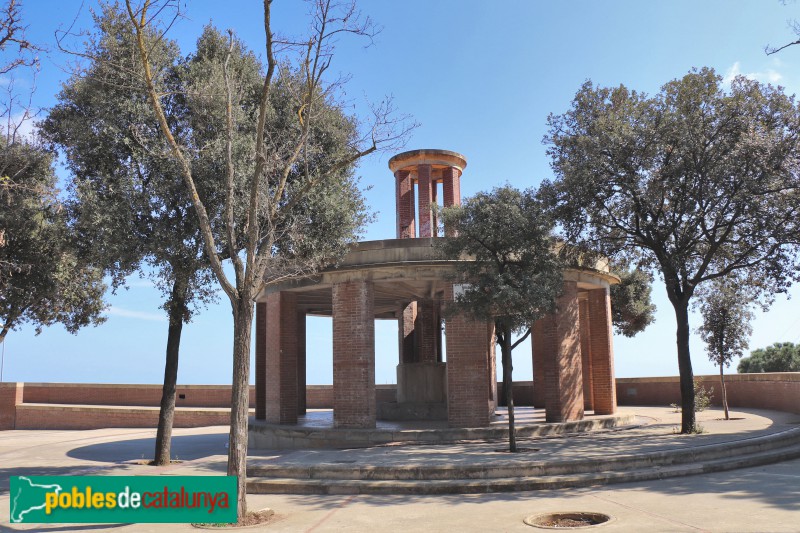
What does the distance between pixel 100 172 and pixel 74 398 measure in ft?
82.3

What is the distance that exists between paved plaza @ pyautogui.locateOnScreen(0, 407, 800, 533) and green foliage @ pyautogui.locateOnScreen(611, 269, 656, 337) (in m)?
12.1

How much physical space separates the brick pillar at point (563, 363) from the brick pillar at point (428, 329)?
7.05 meters

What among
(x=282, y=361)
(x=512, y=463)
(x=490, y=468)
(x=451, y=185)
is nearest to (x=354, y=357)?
(x=282, y=361)

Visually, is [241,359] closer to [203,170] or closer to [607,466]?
[203,170]

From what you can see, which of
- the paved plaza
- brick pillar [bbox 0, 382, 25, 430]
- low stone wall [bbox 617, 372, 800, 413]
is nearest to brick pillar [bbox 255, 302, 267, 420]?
the paved plaza

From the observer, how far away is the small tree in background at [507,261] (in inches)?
547

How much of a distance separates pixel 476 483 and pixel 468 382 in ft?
18.1

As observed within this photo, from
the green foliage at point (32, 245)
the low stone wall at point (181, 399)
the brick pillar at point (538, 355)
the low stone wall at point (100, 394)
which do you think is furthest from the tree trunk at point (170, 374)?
the low stone wall at point (100, 394)

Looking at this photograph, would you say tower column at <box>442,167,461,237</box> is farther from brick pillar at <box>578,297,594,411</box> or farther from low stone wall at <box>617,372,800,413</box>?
low stone wall at <box>617,372,800,413</box>

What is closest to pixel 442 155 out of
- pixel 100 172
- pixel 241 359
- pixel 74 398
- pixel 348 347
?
pixel 348 347

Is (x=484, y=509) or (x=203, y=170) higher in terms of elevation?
(x=203, y=170)

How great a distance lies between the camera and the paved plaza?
8.46 m

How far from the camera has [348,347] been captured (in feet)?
57.1

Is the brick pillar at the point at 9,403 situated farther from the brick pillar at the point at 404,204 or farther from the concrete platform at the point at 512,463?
the concrete platform at the point at 512,463
